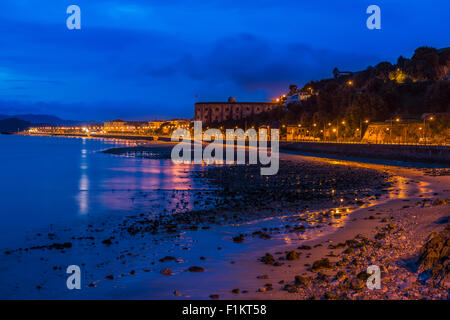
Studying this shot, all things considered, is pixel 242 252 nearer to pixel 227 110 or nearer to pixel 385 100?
pixel 385 100

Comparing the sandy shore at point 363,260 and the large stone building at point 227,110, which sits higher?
the large stone building at point 227,110

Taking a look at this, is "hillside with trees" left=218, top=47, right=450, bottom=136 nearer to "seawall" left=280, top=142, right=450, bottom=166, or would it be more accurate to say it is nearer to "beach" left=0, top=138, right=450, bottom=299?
"seawall" left=280, top=142, right=450, bottom=166

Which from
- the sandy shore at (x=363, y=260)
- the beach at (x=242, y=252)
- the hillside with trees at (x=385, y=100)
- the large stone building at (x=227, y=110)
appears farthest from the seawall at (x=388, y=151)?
the large stone building at (x=227, y=110)

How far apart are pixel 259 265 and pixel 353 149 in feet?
159

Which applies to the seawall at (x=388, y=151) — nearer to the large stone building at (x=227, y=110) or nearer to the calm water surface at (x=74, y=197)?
the calm water surface at (x=74, y=197)

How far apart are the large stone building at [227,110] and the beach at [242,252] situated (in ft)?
482

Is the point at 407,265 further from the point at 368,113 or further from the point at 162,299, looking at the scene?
the point at 368,113

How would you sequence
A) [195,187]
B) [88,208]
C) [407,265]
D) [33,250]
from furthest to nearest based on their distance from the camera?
[195,187] < [88,208] < [33,250] < [407,265]

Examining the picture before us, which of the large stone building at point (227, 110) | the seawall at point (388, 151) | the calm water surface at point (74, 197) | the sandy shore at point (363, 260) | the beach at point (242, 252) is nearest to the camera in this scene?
the sandy shore at point (363, 260)

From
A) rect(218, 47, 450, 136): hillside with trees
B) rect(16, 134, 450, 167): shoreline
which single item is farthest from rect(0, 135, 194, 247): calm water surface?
rect(218, 47, 450, 136): hillside with trees

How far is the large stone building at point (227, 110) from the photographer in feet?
540

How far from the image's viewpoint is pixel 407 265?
8.07 metres
